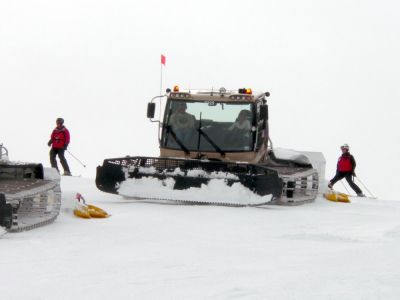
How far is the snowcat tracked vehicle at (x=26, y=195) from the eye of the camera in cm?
897

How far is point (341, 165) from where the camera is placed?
20.4 m

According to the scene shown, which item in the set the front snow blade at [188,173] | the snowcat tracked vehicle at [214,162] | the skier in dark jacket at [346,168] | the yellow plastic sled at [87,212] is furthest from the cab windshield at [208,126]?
the skier in dark jacket at [346,168]

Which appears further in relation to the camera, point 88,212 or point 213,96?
point 213,96

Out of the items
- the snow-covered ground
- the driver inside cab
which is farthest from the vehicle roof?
the snow-covered ground

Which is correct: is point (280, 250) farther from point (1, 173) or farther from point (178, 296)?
point (1, 173)

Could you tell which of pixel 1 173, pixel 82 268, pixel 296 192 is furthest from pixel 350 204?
pixel 82 268

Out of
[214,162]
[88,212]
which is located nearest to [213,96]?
[214,162]

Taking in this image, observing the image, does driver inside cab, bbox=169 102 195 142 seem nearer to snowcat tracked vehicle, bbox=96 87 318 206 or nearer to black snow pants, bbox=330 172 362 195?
snowcat tracked vehicle, bbox=96 87 318 206

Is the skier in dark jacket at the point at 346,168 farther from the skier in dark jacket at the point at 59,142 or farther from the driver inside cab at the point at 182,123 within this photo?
the driver inside cab at the point at 182,123

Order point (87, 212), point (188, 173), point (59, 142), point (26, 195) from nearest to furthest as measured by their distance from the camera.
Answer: point (26, 195) < point (87, 212) < point (188, 173) < point (59, 142)

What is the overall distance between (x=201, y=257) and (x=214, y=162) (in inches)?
223

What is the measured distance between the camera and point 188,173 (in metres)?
13.3

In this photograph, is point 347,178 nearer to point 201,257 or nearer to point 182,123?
point 182,123

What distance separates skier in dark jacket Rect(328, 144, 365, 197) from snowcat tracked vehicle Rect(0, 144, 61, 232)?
10390mm
